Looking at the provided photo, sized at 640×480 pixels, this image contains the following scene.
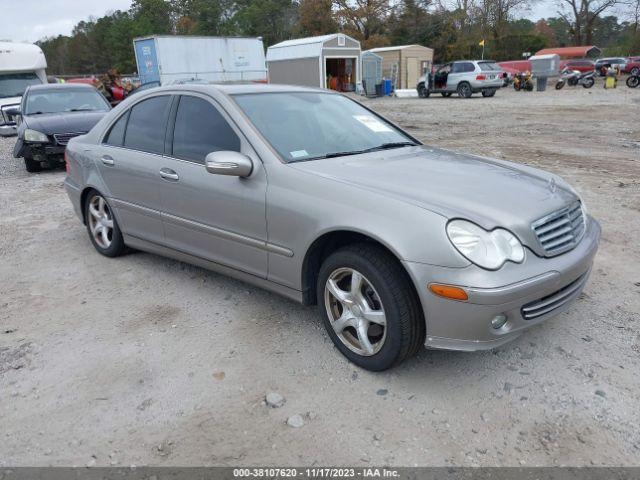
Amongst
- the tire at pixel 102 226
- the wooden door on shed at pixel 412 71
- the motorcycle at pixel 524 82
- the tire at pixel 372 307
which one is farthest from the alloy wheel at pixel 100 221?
the wooden door on shed at pixel 412 71

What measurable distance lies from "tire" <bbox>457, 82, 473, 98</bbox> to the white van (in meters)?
18.4

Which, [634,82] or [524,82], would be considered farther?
[524,82]

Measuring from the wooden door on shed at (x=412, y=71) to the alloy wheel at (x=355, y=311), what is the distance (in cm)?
3243

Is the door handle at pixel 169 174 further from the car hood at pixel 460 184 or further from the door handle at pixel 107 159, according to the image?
the car hood at pixel 460 184

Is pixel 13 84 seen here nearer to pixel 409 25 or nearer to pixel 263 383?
pixel 263 383

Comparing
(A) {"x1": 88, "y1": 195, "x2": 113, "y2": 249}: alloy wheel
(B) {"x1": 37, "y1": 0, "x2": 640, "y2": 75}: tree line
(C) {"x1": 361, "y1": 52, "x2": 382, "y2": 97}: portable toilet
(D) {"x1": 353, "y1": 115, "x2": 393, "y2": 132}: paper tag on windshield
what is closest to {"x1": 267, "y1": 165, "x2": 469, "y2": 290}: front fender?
(D) {"x1": 353, "y1": 115, "x2": 393, "y2": 132}: paper tag on windshield

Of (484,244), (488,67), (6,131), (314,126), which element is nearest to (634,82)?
(488,67)

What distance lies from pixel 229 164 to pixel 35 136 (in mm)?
7612

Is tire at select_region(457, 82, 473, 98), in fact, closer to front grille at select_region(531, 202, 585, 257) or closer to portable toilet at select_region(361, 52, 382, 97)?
portable toilet at select_region(361, 52, 382, 97)

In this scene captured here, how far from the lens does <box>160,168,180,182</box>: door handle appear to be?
12.6ft

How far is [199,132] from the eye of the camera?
3799 mm

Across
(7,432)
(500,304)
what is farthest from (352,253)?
(7,432)

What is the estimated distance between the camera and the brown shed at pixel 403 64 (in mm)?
32688

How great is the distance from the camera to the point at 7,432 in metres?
2.63
